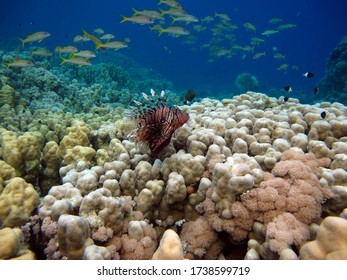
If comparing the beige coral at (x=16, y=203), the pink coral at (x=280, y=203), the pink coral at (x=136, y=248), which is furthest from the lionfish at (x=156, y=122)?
the beige coral at (x=16, y=203)

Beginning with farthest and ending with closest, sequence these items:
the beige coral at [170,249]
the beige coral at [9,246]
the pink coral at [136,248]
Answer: the pink coral at [136,248] < the beige coral at [9,246] < the beige coral at [170,249]

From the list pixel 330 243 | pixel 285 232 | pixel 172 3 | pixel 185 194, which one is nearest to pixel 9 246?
pixel 185 194

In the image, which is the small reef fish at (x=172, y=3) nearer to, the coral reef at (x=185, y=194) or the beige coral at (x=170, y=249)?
the coral reef at (x=185, y=194)

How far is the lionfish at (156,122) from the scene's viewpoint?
9.76ft

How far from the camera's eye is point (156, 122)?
2.99m

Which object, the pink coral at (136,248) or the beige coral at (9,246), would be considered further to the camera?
the pink coral at (136,248)

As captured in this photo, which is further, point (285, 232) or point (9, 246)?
point (285, 232)

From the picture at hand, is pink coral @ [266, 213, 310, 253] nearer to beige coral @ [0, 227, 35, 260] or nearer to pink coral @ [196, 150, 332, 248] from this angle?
pink coral @ [196, 150, 332, 248]

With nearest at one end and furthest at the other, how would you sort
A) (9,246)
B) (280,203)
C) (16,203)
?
(9,246)
(280,203)
(16,203)

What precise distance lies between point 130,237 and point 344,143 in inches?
Result: 113

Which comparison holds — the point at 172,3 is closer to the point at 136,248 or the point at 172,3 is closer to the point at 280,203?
the point at 280,203

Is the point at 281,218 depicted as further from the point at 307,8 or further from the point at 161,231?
the point at 307,8

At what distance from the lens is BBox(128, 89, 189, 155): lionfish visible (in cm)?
297
